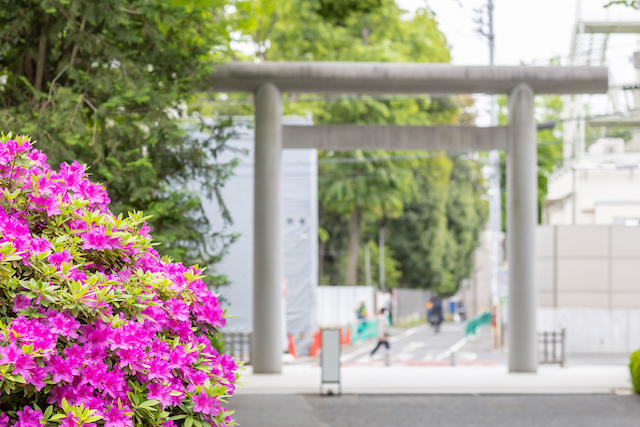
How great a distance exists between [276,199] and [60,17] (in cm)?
607

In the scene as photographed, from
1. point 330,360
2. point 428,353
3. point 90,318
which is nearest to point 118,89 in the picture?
point 330,360

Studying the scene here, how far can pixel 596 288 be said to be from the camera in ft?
86.8

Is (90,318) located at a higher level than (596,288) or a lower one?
higher

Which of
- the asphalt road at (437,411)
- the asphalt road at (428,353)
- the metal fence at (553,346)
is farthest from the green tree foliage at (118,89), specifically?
the asphalt road at (428,353)

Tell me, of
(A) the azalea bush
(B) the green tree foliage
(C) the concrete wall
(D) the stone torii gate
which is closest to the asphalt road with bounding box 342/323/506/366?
(C) the concrete wall

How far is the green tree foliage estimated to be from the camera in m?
13.0

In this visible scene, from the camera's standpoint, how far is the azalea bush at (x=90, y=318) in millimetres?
4270

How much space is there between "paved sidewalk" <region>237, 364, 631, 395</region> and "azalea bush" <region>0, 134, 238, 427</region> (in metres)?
9.01

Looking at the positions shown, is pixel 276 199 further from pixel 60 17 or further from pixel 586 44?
pixel 586 44

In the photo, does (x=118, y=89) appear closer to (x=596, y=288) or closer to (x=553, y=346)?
(x=553, y=346)

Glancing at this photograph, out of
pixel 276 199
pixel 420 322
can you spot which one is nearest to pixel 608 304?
pixel 276 199

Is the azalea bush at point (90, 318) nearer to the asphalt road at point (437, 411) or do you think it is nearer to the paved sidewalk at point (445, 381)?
the asphalt road at point (437, 411)

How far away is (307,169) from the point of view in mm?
28578

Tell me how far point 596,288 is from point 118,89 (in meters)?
18.6
